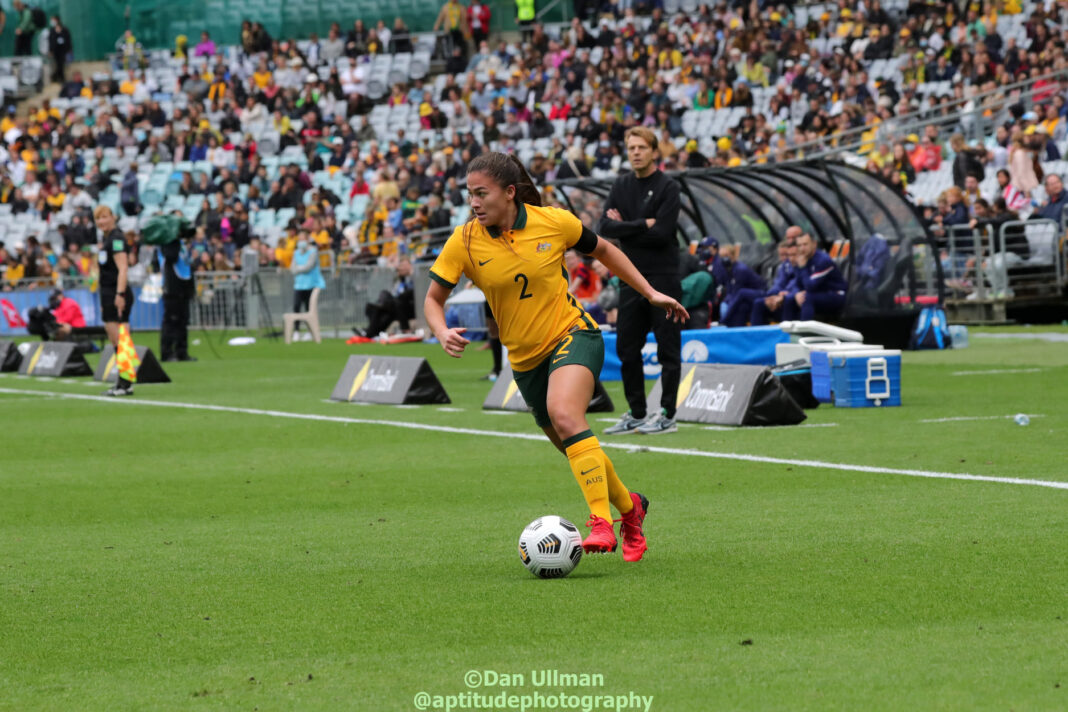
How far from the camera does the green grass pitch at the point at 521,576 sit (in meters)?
4.66

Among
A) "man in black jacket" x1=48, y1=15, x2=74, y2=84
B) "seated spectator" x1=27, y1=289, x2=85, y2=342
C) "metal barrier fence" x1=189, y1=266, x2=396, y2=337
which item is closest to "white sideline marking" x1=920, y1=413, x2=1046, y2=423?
"seated spectator" x1=27, y1=289, x2=85, y2=342

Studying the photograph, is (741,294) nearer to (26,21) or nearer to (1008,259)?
(1008,259)

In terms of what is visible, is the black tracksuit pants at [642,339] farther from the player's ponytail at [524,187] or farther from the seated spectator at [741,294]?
the seated spectator at [741,294]

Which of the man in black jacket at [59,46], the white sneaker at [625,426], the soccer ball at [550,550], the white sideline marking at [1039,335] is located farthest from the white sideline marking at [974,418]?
the man in black jacket at [59,46]

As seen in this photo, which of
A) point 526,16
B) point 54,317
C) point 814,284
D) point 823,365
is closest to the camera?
point 823,365

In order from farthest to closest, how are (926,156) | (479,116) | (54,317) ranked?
(479,116) < (54,317) < (926,156)

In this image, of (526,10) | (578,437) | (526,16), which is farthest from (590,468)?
(526,10)

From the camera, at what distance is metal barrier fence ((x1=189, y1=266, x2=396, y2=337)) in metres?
33.7

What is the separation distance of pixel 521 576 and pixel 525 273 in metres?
1.35

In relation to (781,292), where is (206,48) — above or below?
above

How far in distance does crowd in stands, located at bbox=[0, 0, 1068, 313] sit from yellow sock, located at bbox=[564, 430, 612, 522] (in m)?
18.4

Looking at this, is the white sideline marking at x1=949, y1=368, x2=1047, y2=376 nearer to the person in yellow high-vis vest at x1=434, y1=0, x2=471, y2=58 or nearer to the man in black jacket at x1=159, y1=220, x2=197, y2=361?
the man in black jacket at x1=159, y1=220, x2=197, y2=361

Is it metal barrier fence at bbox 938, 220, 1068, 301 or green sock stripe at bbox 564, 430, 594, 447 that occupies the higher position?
green sock stripe at bbox 564, 430, 594, 447

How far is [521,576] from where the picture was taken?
656cm
